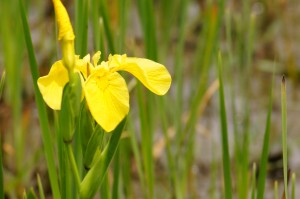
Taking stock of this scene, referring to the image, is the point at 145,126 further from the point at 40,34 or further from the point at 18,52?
the point at 40,34

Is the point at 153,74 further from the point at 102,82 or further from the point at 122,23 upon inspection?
the point at 122,23

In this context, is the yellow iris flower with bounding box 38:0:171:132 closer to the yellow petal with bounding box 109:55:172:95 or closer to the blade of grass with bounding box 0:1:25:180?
the yellow petal with bounding box 109:55:172:95

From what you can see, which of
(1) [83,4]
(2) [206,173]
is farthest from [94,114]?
(2) [206,173]

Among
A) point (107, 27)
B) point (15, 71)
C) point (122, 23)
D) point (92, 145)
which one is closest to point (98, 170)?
point (92, 145)

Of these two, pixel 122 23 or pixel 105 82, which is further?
pixel 122 23

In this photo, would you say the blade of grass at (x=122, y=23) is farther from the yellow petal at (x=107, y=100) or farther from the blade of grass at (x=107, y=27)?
the yellow petal at (x=107, y=100)

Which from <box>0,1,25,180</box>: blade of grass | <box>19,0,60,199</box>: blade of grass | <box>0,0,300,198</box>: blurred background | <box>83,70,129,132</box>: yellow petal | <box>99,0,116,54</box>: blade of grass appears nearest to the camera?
<box>83,70,129,132</box>: yellow petal

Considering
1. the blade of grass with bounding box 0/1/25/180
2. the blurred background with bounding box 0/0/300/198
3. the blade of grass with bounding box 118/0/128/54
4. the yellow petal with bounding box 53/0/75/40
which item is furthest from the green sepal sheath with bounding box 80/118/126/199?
the blade of grass with bounding box 0/1/25/180
